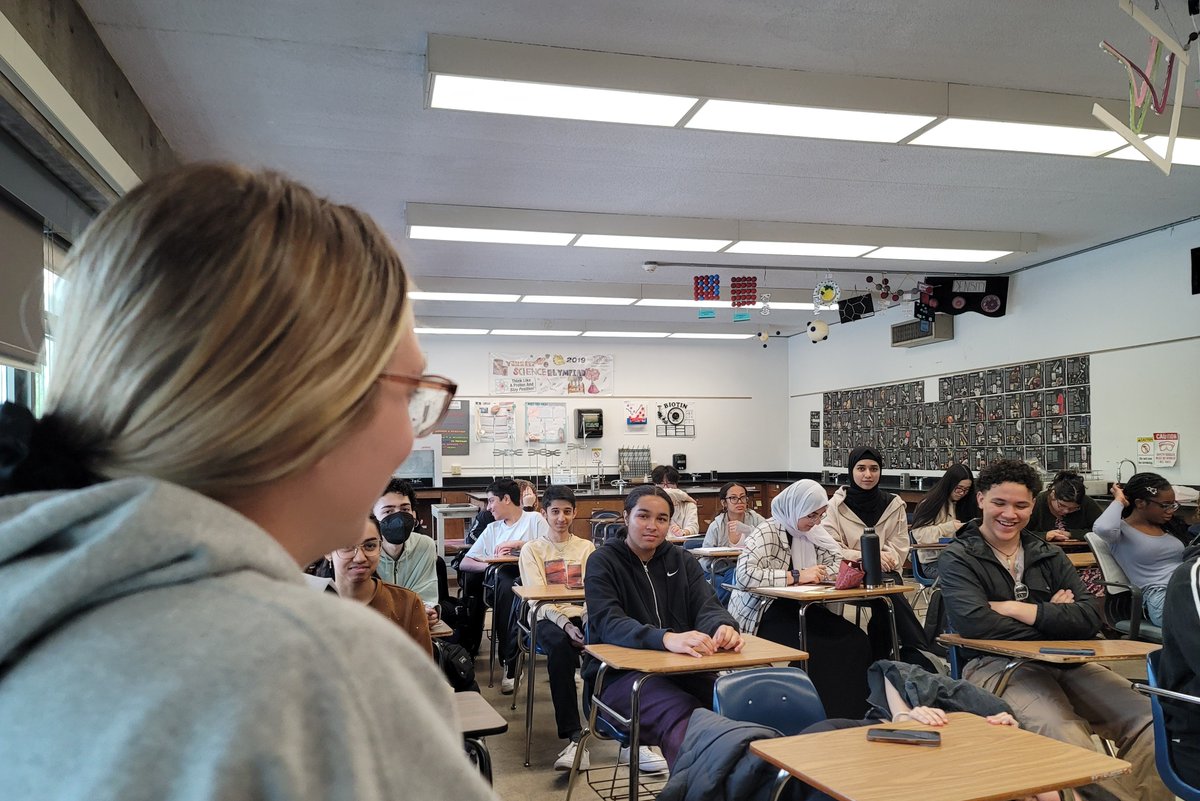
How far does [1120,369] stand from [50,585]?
8.87m

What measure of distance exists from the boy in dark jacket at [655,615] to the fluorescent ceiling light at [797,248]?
370 cm

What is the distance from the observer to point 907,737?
90.0 inches

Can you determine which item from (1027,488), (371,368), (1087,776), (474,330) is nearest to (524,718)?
(1027,488)

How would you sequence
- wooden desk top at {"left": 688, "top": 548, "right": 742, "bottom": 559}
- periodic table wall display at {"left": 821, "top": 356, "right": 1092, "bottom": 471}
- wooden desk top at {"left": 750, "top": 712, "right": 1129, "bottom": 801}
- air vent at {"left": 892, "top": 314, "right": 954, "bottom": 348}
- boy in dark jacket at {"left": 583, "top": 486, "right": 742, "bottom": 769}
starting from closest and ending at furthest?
wooden desk top at {"left": 750, "top": 712, "right": 1129, "bottom": 801}, boy in dark jacket at {"left": 583, "top": 486, "right": 742, "bottom": 769}, wooden desk top at {"left": 688, "top": 548, "right": 742, "bottom": 559}, periodic table wall display at {"left": 821, "top": 356, "right": 1092, "bottom": 471}, air vent at {"left": 892, "top": 314, "right": 954, "bottom": 348}

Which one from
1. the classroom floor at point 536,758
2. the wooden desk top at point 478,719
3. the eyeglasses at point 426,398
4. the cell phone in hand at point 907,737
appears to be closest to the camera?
the eyeglasses at point 426,398

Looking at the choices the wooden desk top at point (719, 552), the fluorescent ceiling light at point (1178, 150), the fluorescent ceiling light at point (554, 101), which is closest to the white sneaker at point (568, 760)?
the wooden desk top at point (719, 552)

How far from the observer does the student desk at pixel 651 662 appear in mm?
3135

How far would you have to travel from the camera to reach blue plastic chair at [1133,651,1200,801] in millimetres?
2719

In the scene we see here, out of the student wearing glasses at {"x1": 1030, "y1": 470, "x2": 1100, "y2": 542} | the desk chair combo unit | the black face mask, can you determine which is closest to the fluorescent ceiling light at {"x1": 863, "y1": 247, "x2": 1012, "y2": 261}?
the student wearing glasses at {"x1": 1030, "y1": 470, "x2": 1100, "y2": 542}

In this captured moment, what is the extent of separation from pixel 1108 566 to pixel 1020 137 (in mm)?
2713

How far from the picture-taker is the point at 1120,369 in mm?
7824

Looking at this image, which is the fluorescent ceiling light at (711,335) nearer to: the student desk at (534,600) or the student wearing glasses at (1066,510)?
the student wearing glasses at (1066,510)

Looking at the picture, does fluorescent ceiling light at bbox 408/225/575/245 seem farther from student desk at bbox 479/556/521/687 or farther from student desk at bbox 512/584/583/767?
student desk at bbox 512/584/583/767

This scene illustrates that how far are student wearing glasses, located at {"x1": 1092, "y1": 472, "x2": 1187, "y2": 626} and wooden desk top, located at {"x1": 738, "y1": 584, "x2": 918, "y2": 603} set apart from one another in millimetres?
1670
